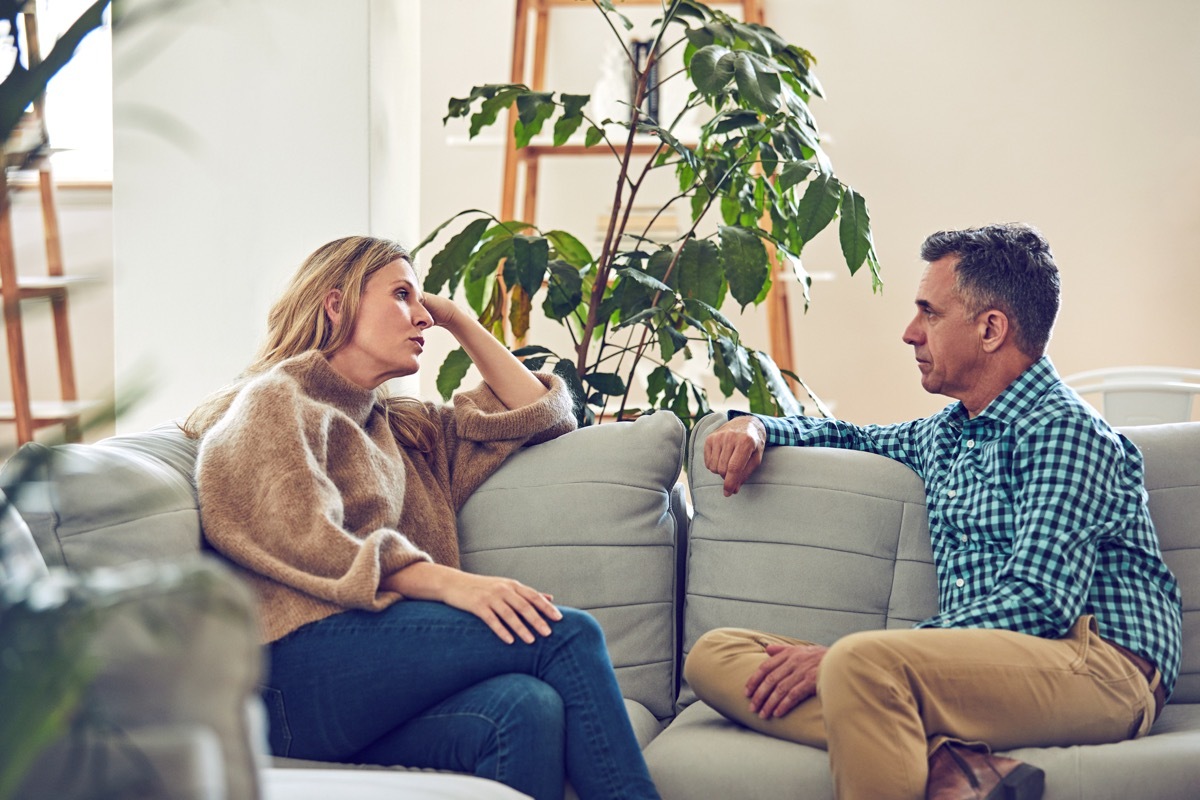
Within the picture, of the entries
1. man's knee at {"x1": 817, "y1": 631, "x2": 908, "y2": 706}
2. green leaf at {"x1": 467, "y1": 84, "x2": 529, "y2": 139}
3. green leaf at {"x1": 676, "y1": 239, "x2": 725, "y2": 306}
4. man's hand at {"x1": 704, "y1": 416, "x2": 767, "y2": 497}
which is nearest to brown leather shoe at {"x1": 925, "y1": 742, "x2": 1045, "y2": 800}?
man's knee at {"x1": 817, "y1": 631, "x2": 908, "y2": 706}

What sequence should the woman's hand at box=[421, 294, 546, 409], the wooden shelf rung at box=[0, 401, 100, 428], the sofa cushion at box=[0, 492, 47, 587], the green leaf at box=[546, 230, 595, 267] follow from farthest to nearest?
the wooden shelf rung at box=[0, 401, 100, 428], the green leaf at box=[546, 230, 595, 267], the woman's hand at box=[421, 294, 546, 409], the sofa cushion at box=[0, 492, 47, 587]

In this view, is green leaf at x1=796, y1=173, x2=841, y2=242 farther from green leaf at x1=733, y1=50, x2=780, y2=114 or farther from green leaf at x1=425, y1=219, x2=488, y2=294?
green leaf at x1=425, y1=219, x2=488, y2=294

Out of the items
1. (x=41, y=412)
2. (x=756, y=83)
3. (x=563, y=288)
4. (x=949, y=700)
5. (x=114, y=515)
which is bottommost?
(x=41, y=412)

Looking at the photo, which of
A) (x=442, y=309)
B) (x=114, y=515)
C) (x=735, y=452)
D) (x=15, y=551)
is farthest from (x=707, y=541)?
(x=15, y=551)

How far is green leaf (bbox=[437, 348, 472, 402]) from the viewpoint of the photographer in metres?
2.33

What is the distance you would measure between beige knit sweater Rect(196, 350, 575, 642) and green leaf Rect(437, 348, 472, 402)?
1.33 feet

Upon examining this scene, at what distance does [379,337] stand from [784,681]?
2.66 feet

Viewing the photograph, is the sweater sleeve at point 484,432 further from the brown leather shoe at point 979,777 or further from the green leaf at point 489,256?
the brown leather shoe at point 979,777

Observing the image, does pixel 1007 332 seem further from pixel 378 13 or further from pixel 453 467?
pixel 378 13

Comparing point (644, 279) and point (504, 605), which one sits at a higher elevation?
point (644, 279)

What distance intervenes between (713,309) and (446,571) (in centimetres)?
88

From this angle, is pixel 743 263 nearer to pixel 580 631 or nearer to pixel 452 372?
pixel 452 372

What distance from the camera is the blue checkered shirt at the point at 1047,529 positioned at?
1609mm

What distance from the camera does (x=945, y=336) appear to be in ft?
6.19
